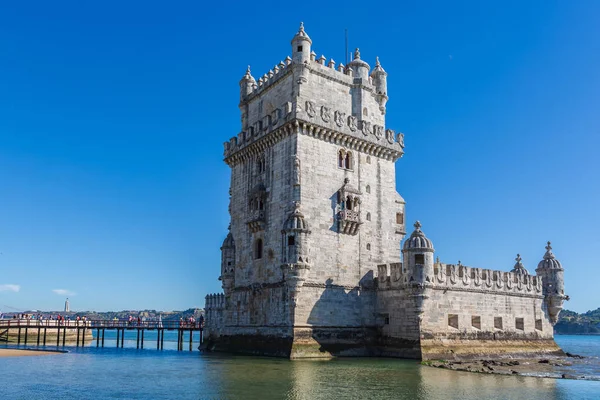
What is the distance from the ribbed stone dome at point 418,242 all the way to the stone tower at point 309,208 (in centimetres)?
435

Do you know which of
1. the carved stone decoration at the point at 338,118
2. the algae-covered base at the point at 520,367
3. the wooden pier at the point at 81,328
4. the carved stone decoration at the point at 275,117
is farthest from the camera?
the wooden pier at the point at 81,328

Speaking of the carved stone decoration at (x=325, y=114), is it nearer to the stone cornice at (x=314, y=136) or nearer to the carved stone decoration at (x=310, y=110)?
the carved stone decoration at (x=310, y=110)

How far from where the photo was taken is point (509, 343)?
4434 centimetres

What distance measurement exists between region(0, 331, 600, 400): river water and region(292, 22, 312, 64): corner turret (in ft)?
69.9

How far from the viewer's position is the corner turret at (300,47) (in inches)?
1714

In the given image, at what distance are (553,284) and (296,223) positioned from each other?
80.4 feet

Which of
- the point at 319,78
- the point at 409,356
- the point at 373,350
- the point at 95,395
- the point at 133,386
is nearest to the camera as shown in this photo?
the point at 95,395

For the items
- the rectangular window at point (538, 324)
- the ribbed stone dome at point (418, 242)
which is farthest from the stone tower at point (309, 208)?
the rectangular window at point (538, 324)

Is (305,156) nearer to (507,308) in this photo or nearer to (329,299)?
(329,299)

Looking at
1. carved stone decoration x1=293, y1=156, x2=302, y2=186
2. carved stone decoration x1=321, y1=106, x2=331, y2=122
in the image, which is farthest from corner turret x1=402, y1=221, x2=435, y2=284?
carved stone decoration x1=321, y1=106, x2=331, y2=122

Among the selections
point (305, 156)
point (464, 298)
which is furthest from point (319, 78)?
point (464, 298)

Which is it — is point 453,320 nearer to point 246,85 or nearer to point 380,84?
point 380,84

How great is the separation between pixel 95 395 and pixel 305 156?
22662 mm

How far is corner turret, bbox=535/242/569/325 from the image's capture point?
49.5m
